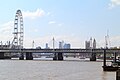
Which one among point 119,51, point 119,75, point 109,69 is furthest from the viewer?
point 119,51

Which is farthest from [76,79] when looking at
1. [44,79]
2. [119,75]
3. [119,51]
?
[119,51]

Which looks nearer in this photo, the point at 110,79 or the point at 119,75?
the point at 119,75

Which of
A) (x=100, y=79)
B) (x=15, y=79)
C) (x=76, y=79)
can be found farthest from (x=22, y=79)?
(x=100, y=79)

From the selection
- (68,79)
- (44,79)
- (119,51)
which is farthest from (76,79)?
(119,51)

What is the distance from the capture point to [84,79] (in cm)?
6969

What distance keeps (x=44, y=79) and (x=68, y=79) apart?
4299 mm

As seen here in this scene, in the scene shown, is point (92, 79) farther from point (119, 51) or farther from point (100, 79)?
point (119, 51)

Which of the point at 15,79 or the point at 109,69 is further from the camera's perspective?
the point at 109,69

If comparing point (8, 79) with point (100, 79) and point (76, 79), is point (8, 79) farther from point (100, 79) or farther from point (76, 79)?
point (100, 79)

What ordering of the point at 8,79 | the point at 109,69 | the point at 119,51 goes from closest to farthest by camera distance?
the point at 8,79 < the point at 109,69 < the point at 119,51

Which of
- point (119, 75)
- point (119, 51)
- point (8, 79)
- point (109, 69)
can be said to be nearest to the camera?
point (119, 75)

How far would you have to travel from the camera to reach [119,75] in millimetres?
46219

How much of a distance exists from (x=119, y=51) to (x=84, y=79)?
434ft

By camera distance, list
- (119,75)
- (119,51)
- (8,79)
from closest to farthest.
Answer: (119,75) < (8,79) < (119,51)
